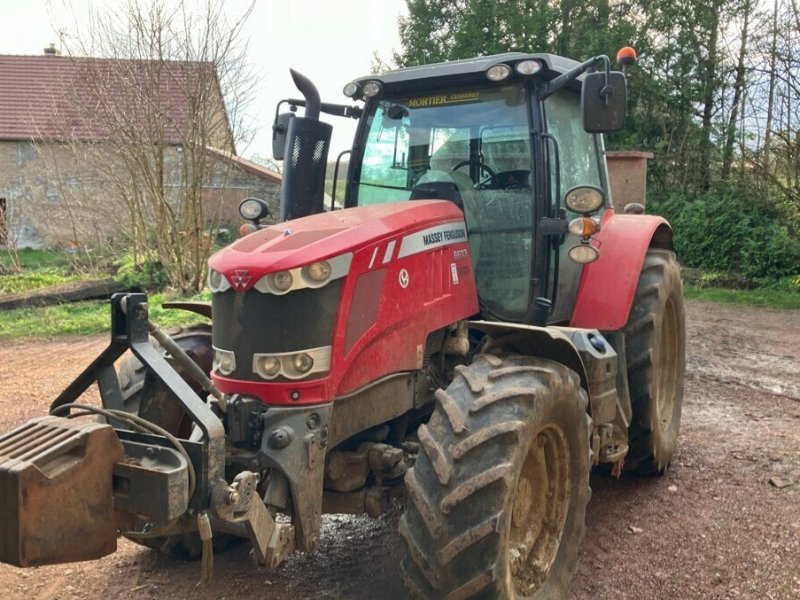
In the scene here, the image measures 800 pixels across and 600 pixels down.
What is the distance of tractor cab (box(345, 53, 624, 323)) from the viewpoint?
12.7 feet

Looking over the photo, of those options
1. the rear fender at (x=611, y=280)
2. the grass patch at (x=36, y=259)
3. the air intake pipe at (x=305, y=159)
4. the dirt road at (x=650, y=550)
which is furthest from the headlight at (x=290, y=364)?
the grass patch at (x=36, y=259)

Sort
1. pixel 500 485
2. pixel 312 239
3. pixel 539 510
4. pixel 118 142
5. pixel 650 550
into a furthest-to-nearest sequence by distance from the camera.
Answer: pixel 118 142
pixel 650 550
pixel 539 510
pixel 312 239
pixel 500 485

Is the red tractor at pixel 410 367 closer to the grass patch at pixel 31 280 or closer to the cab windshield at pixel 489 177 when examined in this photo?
the cab windshield at pixel 489 177

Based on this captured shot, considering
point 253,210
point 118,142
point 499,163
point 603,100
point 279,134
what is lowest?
point 253,210

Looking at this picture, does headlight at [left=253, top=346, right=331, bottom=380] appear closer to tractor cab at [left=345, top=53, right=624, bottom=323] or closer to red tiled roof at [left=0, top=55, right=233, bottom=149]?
tractor cab at [left=345, top=53, right=624, bottom=323]

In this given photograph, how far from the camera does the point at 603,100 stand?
358cm

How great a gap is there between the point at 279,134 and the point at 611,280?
2032mm

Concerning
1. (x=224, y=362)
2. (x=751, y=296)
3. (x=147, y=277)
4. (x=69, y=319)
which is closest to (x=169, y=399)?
(x=224, y=362)

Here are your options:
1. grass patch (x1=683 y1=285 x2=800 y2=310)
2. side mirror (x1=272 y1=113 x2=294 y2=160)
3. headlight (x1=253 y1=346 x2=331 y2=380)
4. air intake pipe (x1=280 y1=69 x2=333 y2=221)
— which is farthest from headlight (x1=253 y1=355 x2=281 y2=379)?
grass patch (x1=683 y1=285 x2=800 y2=310)

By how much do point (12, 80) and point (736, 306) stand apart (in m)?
22.1

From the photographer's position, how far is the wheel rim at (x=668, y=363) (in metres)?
5.01

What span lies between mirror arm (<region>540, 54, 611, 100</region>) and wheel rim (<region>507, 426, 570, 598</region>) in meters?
1.61

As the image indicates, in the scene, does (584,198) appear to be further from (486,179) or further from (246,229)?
(246,229)

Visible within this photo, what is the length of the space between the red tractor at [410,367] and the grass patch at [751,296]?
27.4ft
